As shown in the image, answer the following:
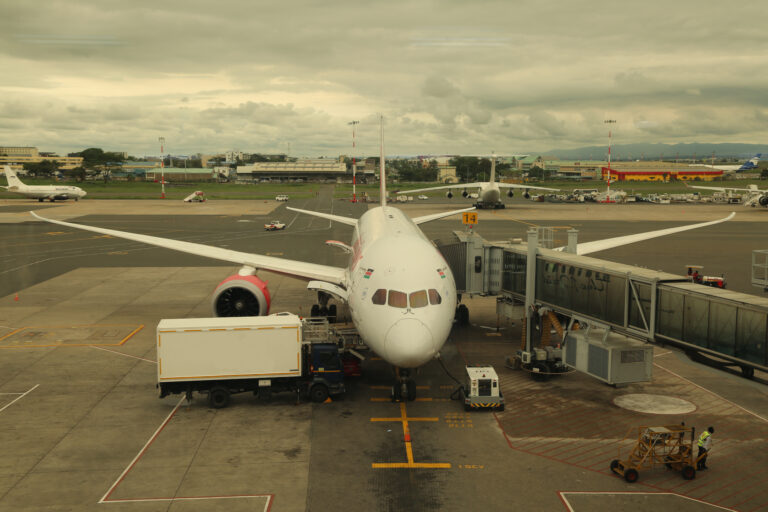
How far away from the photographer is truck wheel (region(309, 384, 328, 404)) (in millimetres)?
20531

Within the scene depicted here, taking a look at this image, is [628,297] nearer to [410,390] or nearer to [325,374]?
[410,390]

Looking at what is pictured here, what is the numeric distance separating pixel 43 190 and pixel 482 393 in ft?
394

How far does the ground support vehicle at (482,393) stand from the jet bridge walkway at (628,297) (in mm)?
4108

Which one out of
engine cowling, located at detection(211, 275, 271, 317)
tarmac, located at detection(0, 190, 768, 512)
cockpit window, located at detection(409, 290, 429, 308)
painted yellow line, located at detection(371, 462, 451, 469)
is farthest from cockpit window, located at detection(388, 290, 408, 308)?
engine cowling, located at detection(211, 275, 271, 317)

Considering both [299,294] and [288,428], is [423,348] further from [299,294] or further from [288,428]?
[299,294]

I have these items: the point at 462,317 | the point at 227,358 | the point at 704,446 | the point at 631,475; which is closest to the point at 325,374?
the point at 227,358

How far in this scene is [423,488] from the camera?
1452 centimetres

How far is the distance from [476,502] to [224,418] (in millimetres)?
9101

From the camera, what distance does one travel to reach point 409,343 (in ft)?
56.9

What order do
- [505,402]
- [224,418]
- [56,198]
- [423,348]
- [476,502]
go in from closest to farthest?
[476,502] → [423,348] → [224,418] → [505,402] → [56,198]

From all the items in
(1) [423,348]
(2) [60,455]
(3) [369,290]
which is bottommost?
(2) [60,455]

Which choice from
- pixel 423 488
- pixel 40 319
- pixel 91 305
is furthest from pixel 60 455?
pixel 91 305

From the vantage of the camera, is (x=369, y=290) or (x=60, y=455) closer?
(x=60, y=455)

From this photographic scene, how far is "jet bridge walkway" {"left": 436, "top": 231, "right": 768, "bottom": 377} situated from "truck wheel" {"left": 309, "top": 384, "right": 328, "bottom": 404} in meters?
9.35
